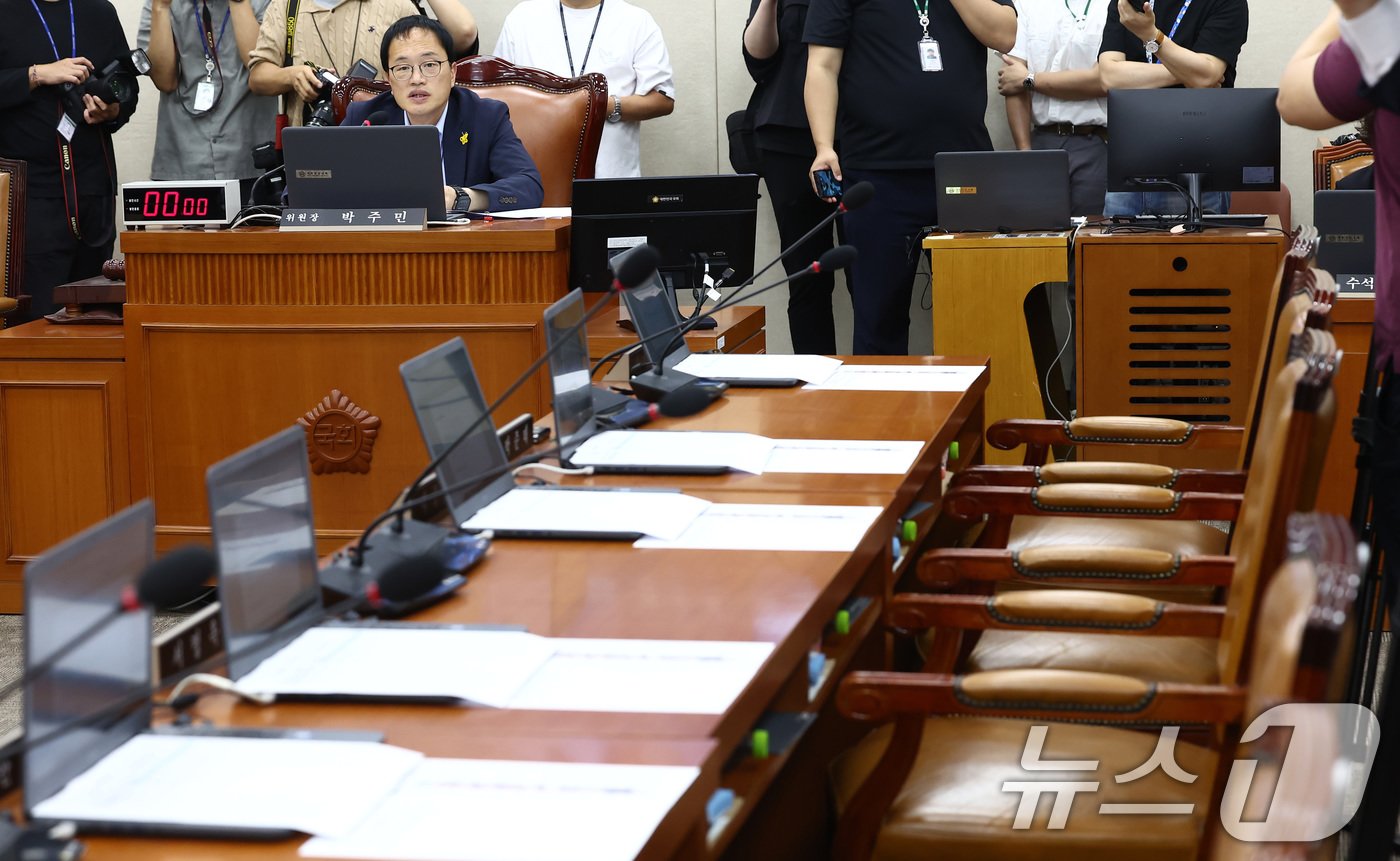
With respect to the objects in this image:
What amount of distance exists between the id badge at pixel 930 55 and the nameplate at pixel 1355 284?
1426mm

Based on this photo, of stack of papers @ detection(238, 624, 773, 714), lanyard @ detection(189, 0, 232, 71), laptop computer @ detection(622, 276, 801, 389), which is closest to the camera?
stack of papers @ detection(238, 624, 773, 714)

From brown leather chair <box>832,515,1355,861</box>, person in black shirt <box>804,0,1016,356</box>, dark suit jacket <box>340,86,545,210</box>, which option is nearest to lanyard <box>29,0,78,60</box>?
dark suit jacket <box>340,86,545,210</box>

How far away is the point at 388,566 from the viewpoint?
173 cm

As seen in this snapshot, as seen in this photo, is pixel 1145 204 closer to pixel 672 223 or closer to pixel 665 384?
pixel 672 223

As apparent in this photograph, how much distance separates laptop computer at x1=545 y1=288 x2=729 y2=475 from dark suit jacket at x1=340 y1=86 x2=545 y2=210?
183cm

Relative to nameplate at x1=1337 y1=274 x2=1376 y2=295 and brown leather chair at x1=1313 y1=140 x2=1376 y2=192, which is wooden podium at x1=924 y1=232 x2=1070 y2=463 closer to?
nameplate at x1=1337 y1=274 x2=1376 y2=295

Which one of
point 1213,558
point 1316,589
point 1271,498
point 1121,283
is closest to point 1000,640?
point 1213,558

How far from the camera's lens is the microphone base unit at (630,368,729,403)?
276 cm

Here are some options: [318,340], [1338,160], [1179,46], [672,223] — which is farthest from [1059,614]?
[1338,160]

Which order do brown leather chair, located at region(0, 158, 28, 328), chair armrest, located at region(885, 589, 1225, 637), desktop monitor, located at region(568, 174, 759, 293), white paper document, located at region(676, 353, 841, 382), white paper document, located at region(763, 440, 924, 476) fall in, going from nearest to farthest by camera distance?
chair armrest, located at region(885, 589, 1225, 637) → white paper document, located at region(763, 440, 924, 476) → white paper document, located at region(676, 353, 841, 382) → desktop monitor, located at region(568, 174, 759, 293) → brown leather chair, located at region(0, 158, 28, 328)

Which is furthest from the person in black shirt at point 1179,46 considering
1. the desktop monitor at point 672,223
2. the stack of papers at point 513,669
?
the stack of papers at point 513,669

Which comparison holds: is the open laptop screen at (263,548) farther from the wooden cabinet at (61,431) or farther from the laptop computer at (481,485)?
the wooden cabinet at (61,431)

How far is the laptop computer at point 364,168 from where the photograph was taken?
11.8 feet

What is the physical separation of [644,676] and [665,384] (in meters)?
1.37
